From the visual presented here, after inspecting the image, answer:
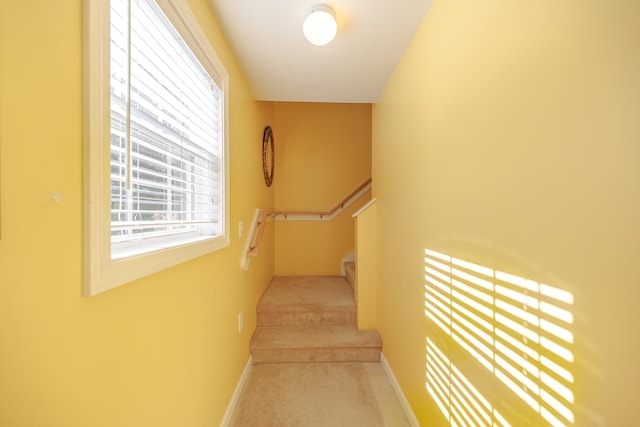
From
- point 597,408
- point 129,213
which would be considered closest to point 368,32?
point 129,213

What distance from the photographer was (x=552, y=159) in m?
0.65

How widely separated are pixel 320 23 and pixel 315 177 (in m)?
2.34

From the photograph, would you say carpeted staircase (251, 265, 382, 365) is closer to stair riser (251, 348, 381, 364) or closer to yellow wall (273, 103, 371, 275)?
stair riser (251, 348, 381, 364)

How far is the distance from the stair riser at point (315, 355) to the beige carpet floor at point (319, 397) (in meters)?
0.03

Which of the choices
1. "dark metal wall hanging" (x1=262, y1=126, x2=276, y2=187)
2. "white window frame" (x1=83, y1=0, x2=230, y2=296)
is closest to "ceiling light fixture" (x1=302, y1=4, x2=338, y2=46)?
"white window frame" (x1=83, y1=0, x2=230, y2=296)

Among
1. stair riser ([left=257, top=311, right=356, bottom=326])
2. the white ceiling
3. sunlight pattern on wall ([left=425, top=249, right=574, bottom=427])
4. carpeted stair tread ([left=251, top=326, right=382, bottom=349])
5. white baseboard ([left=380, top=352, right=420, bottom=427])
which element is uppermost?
the white ceiling

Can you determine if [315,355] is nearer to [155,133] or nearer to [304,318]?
[304,318]

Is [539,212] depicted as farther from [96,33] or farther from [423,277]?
[96,33]

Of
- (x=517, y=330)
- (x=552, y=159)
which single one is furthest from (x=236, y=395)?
(x=552, y=159)

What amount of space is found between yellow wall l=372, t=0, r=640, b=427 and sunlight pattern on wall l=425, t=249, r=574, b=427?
3cm

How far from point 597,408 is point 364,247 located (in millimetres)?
1850

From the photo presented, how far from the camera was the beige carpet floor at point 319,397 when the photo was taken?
5.37 feet

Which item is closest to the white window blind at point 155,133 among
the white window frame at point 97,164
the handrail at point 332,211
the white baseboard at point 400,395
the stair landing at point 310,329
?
the white window frame at point 97,164

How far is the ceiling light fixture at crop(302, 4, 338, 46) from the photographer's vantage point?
1273mm
